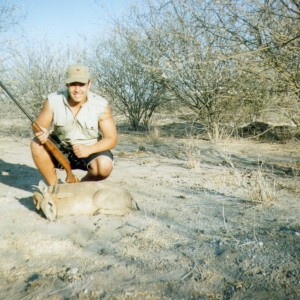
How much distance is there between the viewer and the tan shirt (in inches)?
169

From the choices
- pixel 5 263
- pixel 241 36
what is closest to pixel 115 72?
pixel 241 36

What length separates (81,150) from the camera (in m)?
4.12

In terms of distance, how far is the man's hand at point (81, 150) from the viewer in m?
4.13

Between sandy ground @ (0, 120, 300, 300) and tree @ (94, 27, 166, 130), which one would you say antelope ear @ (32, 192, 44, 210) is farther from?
tree @ (94, 27, 166, 130)

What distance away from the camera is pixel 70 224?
11.8ft

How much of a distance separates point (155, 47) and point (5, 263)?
7.74 metres

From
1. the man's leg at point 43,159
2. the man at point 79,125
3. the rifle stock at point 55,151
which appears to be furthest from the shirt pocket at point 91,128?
the man's leg at point 43,159

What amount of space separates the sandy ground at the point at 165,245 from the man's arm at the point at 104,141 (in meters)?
0.74

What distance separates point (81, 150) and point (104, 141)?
0.30 m

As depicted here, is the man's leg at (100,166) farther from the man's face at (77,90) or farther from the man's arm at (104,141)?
the man's face at (77,90)

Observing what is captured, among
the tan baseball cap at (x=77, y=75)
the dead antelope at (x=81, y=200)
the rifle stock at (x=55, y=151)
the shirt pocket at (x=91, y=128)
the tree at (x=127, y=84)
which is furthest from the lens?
the tree at (x=127, y=84)

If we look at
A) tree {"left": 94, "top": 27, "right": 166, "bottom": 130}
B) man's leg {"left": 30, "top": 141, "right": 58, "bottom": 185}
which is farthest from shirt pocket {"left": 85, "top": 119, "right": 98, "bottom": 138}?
tree {"left": 94, "top": 27, "right": 166, "bottom": 130}

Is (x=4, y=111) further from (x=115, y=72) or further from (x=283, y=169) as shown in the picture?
(x=283, y=169)

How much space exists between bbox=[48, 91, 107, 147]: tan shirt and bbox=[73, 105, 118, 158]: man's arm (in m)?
0.07
